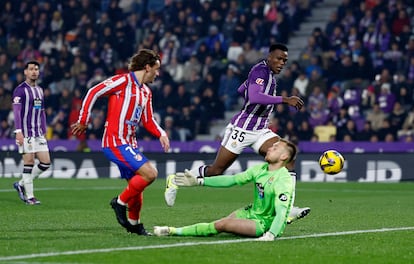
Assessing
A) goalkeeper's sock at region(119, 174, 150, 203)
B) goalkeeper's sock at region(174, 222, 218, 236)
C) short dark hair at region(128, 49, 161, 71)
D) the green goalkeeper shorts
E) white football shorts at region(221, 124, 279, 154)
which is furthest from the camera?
white football shorts at region(221, 124, 279, 154)

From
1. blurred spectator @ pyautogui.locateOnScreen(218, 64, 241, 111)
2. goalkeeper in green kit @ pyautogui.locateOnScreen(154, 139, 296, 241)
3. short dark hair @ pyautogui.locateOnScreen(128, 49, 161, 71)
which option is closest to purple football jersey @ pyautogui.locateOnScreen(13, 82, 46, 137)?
short dark hair @ pyautogui.locateOnScreen(128, 49, 161, 71)

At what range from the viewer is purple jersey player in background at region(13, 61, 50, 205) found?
1697cm

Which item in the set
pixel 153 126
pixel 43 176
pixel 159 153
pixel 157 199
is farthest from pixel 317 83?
pixel 153 126

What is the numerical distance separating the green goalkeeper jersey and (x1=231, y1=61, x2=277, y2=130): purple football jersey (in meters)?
3.11

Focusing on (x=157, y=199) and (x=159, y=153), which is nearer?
(x=157, y=199)

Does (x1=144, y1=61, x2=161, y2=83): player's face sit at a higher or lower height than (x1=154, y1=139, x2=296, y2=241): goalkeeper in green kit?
higher

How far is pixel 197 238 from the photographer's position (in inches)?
408

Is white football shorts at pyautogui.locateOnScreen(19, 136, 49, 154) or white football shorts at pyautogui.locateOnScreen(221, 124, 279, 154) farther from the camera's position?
white football shorts at pyautogui.locateOnScreen(19, 136, 49, 154)

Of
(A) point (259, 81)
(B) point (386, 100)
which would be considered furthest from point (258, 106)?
(B) point (386, 100)

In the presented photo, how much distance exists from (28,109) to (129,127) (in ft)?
21.3

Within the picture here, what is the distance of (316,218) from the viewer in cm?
1364

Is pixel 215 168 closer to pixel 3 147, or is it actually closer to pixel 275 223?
pixel 275 223

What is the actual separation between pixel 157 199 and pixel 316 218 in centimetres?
513

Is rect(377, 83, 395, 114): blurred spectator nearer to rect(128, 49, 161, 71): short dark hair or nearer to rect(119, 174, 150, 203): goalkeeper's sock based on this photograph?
rect(128, 49, 161, 71): short dark hair
